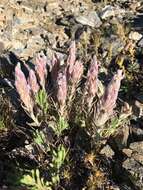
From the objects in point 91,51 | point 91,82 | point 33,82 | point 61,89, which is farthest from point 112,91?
point 91,51

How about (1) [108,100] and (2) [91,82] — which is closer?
(1) [108,100]

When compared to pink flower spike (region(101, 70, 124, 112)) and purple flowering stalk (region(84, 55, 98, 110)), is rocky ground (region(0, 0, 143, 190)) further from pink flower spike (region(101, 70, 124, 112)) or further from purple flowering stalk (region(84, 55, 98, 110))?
pink flower spike (region(101, 70, 124, 112))

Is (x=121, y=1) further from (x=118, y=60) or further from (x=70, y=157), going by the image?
(x=70, y=157)

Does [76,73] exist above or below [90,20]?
below

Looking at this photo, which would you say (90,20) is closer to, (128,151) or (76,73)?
(76,73)

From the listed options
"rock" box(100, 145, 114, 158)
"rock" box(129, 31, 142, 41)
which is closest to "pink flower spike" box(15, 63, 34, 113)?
"rock" box(100, 145, 114, 158)

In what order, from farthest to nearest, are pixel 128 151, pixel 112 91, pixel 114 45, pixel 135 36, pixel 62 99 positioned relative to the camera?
pixel 135 36 → pixel 114 45 → pixel 128 151 → pixel 62 99 → pixel 112 91

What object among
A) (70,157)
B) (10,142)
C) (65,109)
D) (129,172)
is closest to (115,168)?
(129,172)

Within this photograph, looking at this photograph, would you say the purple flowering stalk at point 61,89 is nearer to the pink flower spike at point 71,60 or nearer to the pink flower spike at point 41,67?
the pink flower spike at point 71,60
